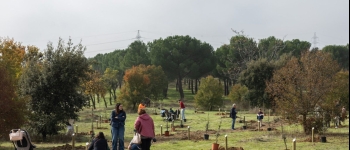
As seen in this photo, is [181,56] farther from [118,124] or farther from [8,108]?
[118,124]

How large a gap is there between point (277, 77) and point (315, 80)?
2.01 m

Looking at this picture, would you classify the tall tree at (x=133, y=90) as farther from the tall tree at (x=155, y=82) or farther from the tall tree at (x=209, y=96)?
the tall tree at (x=155, y=82)

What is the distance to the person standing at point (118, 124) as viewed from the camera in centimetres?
1416

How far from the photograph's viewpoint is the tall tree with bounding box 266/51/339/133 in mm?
22000

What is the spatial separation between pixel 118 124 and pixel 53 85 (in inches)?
402

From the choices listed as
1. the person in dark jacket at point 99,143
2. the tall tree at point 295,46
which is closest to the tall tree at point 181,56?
the tall tree at point 295,46

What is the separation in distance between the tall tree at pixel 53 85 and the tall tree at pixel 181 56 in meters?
53.7

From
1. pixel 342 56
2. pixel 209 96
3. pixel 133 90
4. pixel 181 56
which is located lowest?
pixel 209 96

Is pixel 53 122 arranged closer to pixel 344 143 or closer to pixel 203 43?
pixel 344 143

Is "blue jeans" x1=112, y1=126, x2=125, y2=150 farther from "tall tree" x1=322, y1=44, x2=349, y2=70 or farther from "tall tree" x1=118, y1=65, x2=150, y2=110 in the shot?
"tall tree" x1=118, y1=65, x2=150, y2=110

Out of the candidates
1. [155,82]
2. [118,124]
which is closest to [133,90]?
[155,82]

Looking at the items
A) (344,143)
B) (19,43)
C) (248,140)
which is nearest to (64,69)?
(248,140)

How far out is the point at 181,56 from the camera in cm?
7825

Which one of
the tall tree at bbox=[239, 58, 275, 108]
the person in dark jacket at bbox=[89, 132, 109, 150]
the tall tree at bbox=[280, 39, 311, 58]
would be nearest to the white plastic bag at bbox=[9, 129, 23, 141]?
the person in dark jacket at bbox=[89, 132, 109, 150]
